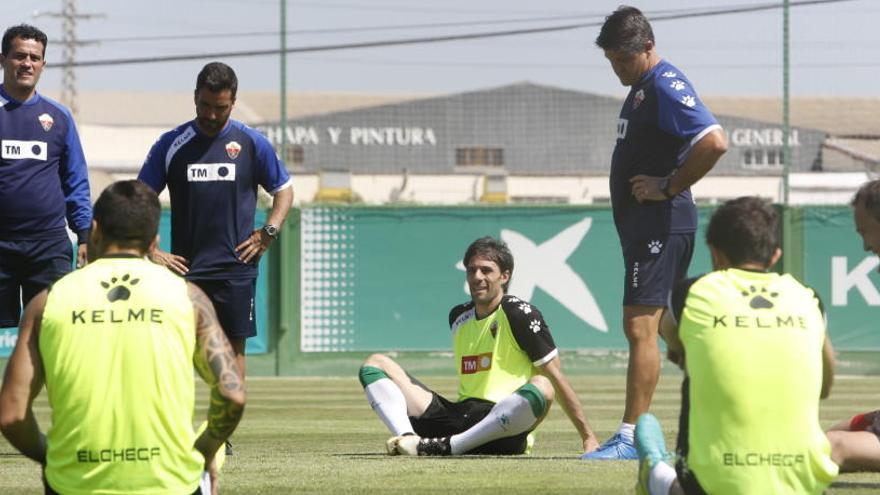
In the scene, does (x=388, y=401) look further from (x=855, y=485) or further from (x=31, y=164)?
(x=855, y=485)

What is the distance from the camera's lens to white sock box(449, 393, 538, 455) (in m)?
7.87

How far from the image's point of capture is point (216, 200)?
27.2ft

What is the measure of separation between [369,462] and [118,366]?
3250 mm

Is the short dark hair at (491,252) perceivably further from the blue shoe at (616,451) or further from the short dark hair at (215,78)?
the short dark hair at (215,78)

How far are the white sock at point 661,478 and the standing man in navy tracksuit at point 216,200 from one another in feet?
11.6

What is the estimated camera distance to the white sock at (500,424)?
25.8ft

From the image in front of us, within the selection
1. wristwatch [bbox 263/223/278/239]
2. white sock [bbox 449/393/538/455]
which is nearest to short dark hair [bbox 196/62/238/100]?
wristwatch [bbox 263/223/278/239]

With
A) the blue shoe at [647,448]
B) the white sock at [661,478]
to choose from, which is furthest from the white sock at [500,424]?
the white sock at [661,478]

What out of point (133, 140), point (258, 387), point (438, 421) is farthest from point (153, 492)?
point (133, 140)

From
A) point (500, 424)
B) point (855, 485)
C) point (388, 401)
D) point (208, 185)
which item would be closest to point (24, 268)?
point (208, 185)

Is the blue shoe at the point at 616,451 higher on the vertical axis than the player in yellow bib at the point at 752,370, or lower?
lower

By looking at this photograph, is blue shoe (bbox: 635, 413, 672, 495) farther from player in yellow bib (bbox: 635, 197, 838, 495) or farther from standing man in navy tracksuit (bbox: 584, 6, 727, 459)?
standing man in navy tracksuit (bbox: 584, 6, 727, 459)

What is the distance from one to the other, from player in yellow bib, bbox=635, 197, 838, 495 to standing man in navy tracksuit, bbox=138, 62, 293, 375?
3.86 m

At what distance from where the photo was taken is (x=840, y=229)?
57.9 feet
